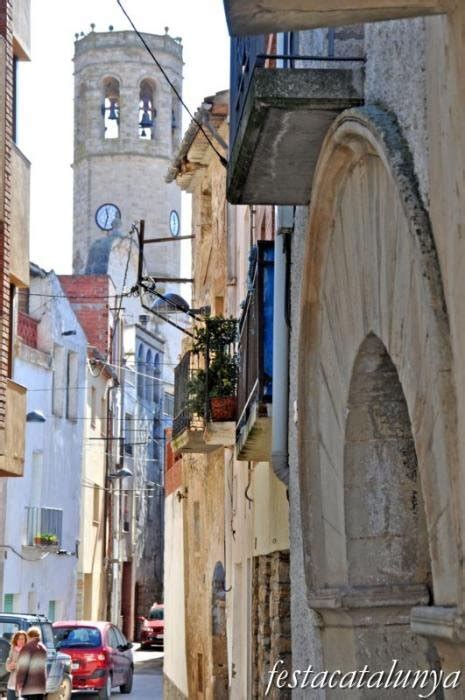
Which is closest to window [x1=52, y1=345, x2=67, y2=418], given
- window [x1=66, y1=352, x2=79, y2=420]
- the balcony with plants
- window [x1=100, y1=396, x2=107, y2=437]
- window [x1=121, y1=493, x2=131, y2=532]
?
window [x1=66, y1=352, x2=79, y2=420]

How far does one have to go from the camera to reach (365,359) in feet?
21.0

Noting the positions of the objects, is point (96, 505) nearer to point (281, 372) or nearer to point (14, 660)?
point (14, 660)

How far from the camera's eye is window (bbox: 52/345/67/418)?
129 ft

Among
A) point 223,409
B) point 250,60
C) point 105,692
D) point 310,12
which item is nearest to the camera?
point 310,12

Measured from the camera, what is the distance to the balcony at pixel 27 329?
37281 millimetres

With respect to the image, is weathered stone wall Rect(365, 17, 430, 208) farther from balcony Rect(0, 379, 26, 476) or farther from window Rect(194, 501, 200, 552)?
window Rect(194, 501, 200, 552)

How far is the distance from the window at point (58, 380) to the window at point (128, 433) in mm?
10036

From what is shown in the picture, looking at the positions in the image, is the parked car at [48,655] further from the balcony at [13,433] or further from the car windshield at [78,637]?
the car windshield at [78,637]

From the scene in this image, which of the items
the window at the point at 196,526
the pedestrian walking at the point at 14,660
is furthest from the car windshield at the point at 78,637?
the pedestrian walking at the point at 14,660

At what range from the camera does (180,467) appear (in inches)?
1035

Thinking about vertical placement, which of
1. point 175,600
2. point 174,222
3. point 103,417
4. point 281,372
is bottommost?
point 175,600

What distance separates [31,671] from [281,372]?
9331mm

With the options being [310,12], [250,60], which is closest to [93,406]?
[250,60]

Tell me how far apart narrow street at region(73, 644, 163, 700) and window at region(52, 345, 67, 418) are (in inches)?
270
